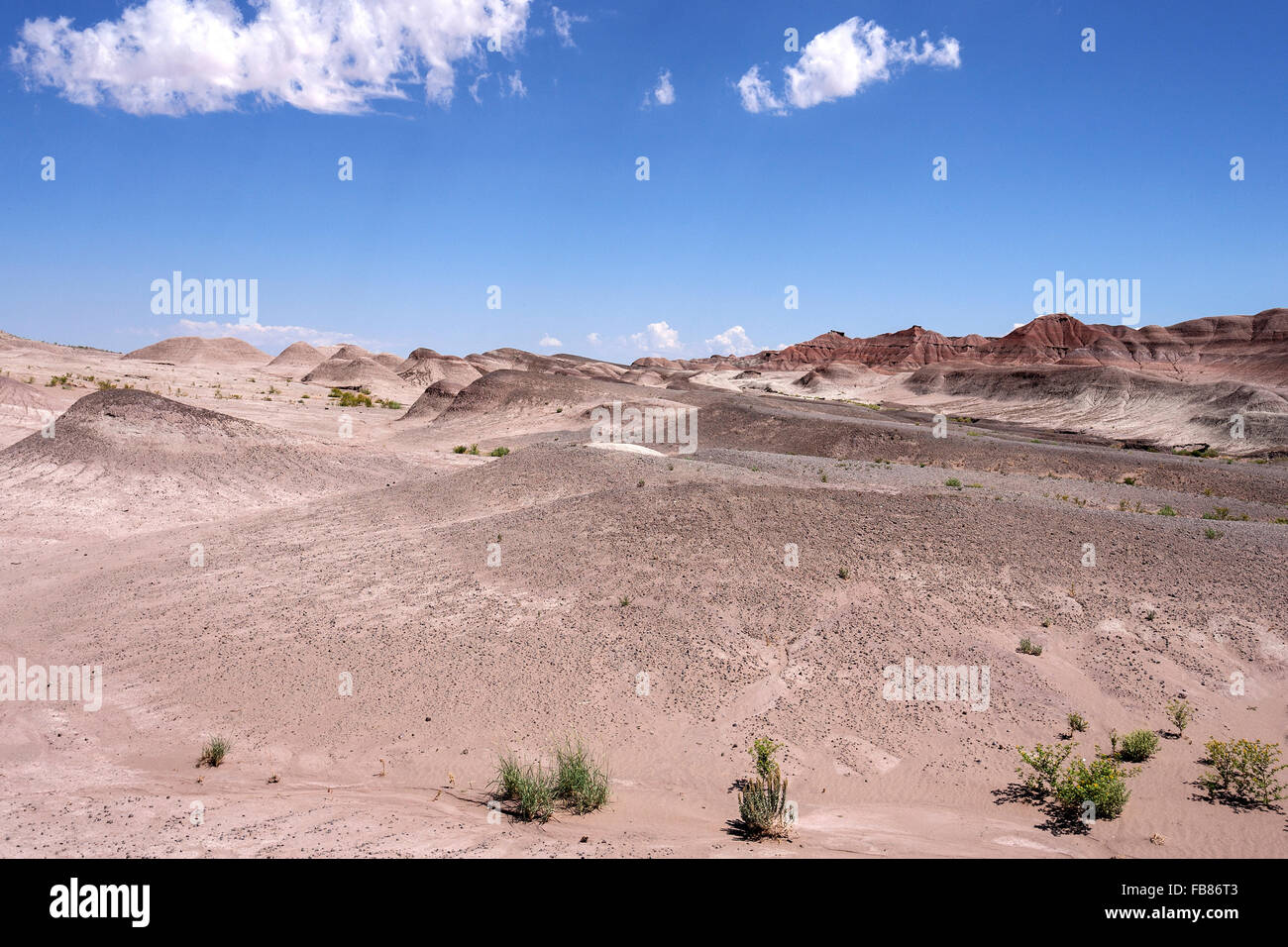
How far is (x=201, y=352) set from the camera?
9450cm

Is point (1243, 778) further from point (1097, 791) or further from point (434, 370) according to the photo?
point (434, 370)

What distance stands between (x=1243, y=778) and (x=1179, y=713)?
1.15 meters

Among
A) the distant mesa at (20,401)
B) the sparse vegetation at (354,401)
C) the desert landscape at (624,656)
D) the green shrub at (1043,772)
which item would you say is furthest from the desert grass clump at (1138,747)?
the sparse vegetation at (354,401)

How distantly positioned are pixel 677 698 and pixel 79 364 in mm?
65960

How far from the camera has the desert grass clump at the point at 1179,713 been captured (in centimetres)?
815

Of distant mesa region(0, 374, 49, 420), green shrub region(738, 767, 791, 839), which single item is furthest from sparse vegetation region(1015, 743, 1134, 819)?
distant mesa region(0, 374, 49, 420)

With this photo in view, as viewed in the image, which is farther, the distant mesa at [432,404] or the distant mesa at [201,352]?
the distant mesa at [201,352]

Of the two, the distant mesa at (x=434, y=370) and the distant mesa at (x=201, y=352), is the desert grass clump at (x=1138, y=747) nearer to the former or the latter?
the distant mesa at (x=434, y=370)

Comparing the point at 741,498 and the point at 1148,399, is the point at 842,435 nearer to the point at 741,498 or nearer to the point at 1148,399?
the point at 741,498

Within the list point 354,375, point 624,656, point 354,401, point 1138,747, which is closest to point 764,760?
point 624,656

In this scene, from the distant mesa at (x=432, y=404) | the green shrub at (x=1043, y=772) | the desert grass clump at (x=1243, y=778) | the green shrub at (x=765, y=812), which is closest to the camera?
the green shrub at (x=765, y=812)

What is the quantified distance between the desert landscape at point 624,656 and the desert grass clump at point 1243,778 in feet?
0.41

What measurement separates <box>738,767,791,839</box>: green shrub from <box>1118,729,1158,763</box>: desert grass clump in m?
3.97
